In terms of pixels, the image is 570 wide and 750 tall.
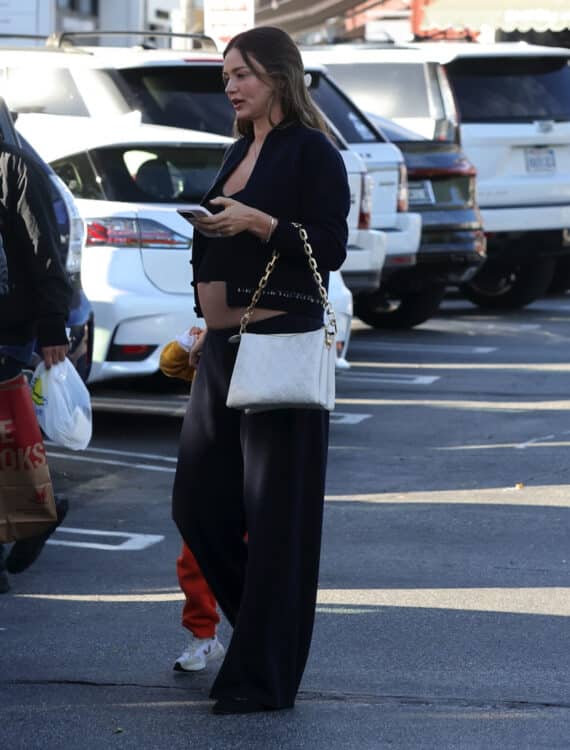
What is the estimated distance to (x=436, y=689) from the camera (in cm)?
521

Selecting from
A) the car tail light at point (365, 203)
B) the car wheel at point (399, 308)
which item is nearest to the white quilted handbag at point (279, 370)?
the car tail light at point (365, 203)

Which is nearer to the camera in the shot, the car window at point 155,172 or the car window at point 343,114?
the car window at point 155,172

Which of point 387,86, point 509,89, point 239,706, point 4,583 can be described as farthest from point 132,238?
point 509,89

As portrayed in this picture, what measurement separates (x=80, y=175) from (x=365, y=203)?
3.13 m

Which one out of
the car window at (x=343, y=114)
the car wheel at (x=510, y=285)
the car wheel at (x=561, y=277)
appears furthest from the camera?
the car wheel at (x=561, y=277)

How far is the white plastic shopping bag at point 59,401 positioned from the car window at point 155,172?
11.4 ft

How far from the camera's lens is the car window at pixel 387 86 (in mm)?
15578

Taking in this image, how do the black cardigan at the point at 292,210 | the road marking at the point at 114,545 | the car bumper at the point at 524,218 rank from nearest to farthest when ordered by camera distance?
the black cardigan at the point at 292,210, the road marking at the point at 114,545, the car bumper at the point at 524,218

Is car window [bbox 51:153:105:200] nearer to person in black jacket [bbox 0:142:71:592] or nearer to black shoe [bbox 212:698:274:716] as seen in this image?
person in black jacket [bbox 0:142:71:592]

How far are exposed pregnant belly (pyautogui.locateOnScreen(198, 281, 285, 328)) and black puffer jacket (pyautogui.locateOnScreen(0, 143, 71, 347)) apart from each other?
1.09 meters

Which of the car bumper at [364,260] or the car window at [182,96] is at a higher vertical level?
the car window at [182,96]

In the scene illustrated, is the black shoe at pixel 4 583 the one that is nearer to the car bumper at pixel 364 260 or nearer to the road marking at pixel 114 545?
the road marking at pixel 114 545

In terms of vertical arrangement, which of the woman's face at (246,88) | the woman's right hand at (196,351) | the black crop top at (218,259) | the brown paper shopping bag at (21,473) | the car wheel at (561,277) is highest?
the woman's face at (246,88)

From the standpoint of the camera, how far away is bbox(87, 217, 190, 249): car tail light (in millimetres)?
9422
